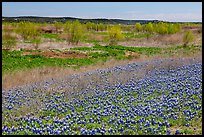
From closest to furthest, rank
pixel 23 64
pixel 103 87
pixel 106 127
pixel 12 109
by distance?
pixel 106 127
pixel 12 109
pixel 103 87
pixel 23 64

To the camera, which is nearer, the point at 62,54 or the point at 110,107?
the point at 110,107

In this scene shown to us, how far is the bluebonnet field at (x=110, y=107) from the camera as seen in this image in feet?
19.0

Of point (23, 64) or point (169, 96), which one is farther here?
point (23, 64)

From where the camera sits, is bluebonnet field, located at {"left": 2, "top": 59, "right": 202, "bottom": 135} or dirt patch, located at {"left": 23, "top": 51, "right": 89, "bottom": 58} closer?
bluebonnet field, located at {"left": 2, "top": 59, "right": 202, "bottom": 135}

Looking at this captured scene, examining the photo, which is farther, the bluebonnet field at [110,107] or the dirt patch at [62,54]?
the dirt patch at [62,54]

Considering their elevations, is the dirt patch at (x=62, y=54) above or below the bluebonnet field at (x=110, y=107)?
below

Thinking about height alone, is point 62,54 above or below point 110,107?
below

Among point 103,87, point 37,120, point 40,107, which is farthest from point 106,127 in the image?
point 103,87

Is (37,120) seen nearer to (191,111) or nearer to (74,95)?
(74,95)

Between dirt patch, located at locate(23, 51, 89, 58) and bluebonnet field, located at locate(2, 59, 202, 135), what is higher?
bluebonnet field, located at locate(2, 59, 202, 135)

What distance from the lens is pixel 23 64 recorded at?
19.0 metres

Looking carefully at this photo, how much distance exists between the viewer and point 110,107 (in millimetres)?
7059

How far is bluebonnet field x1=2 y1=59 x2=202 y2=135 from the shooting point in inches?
228

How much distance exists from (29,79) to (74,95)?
5.03m
